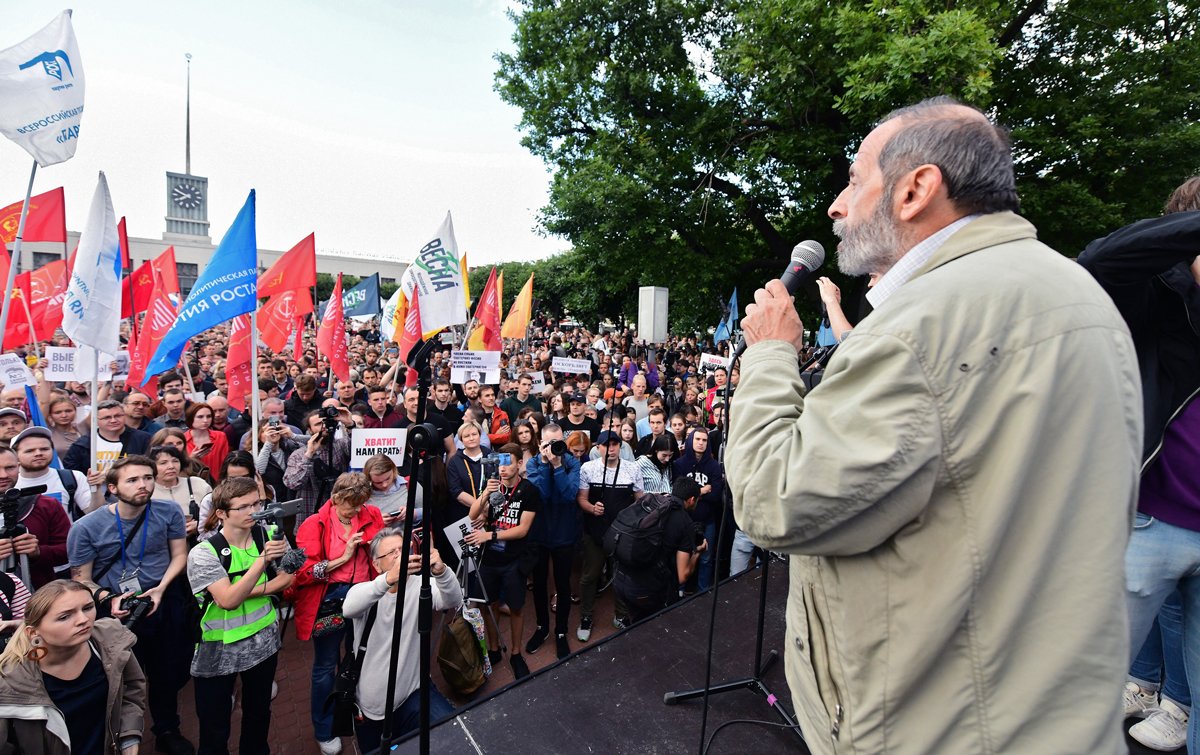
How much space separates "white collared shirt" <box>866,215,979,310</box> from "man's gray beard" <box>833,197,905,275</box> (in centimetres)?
2

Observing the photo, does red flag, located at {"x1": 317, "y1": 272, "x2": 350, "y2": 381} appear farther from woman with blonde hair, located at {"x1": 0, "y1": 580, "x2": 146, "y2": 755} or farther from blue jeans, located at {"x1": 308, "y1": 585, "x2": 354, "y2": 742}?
woman with blonde hair, located at {"x1": 0, "y1": 580, "x2": 146, "y2": 755}

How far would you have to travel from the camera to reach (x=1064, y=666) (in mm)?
916

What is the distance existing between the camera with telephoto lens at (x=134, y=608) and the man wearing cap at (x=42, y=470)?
49.0 inches

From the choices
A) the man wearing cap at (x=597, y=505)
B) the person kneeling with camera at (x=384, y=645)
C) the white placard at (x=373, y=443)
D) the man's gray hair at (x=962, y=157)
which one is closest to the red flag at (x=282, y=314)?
the white placard at (x=373, y=443)

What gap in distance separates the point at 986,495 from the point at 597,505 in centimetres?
487

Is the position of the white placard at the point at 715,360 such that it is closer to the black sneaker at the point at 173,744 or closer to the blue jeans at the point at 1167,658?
the blue jeans at the point at 1167,658

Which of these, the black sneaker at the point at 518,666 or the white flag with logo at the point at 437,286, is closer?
the black sneaker at the point at 518,666

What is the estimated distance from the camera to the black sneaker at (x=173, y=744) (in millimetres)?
3840

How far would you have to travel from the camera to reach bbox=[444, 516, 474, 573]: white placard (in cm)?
454

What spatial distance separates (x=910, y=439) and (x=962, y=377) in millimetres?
130

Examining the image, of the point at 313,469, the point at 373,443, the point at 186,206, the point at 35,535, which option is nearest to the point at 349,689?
the point at 35,535

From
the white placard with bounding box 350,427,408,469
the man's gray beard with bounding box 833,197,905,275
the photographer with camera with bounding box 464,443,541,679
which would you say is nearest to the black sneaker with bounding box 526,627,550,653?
the photographer with camera with bounding box 464,443,541,679

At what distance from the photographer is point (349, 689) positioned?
135 inches

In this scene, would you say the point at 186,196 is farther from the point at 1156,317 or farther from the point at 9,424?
the point at 1156,317
